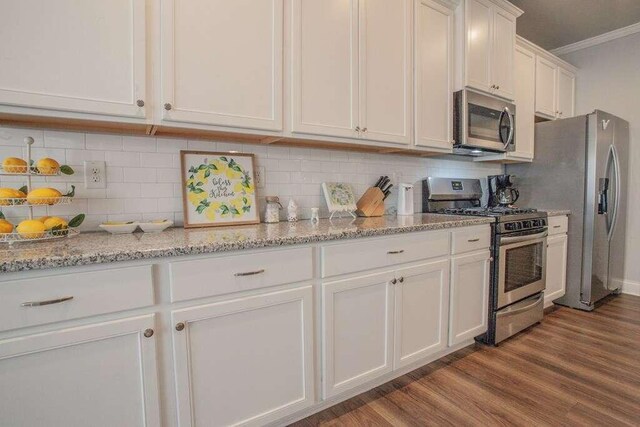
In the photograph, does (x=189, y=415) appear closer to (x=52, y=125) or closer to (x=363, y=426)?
(x=363, y=426)

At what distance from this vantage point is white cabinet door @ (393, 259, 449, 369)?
1.66 m

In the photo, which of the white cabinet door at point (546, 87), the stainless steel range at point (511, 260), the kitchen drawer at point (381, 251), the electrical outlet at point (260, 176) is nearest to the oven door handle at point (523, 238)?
the stainless steel range at point (511, 260)

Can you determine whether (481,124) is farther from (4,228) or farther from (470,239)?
(4,228)

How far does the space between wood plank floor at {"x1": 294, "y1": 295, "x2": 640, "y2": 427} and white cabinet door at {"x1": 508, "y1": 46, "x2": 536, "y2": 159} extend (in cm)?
161

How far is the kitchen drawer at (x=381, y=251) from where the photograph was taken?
55.1 inches

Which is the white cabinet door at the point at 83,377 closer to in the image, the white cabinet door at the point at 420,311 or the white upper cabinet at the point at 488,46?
the white cabinet door at the point at 420,311

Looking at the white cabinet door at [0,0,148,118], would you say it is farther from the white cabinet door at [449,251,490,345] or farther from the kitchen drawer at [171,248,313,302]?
the white cabinet door at [449,251,490,345]

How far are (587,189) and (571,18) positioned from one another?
163 cm

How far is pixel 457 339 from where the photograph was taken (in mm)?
1948

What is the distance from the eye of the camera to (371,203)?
215cm

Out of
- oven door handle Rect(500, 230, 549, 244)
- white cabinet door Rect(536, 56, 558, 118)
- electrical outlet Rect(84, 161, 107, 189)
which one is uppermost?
white cabinet door Rect(536, 56, 558, 118)

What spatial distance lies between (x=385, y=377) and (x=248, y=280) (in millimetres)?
1049

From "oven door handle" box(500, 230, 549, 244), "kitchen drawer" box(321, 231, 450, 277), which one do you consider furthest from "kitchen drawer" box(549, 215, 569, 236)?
"kitchen drawer" box(321, 231, 450, 277)

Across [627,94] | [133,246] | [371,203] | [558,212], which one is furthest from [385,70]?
[627,94]
